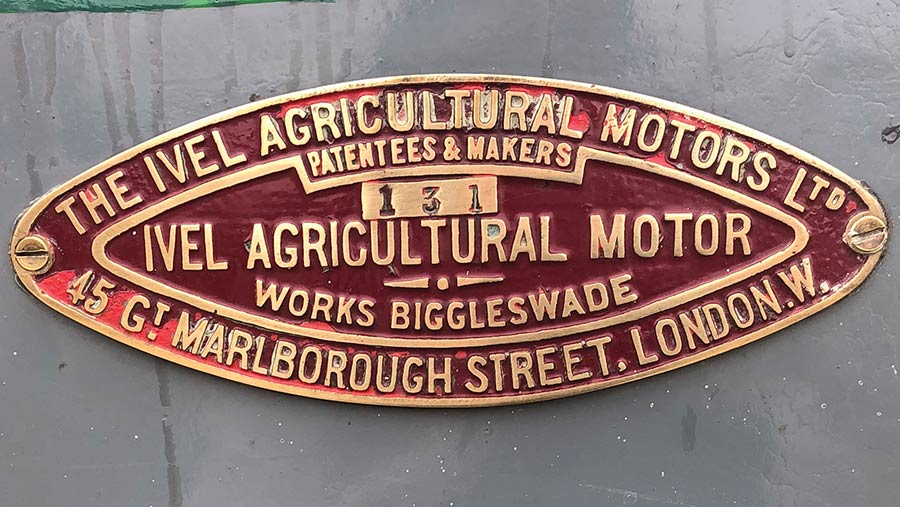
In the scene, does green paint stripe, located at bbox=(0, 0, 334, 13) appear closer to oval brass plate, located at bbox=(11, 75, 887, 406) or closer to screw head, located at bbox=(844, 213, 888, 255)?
oval brass plate, located at bbox=(11, 75, 887, 406)

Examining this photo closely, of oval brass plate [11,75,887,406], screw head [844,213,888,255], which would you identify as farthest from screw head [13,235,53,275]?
screw head [844,213,888,255]

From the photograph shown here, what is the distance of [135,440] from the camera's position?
4.28 feet

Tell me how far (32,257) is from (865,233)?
1635 mm

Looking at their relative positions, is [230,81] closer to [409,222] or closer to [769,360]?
[409,222]

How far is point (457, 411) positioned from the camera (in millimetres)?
1309

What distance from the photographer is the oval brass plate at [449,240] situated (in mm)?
1239

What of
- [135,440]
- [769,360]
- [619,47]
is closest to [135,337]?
[135,440]

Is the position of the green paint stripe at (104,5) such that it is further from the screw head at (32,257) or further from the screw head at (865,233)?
the screw head at (865,233)

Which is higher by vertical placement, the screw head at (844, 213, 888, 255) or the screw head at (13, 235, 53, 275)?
the screw head at (844, 213, 888, 255)

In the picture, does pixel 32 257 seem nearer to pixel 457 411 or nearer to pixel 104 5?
pixel 104 5

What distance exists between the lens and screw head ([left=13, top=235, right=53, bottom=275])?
1.25 metres

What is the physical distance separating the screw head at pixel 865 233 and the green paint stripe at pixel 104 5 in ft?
4.00

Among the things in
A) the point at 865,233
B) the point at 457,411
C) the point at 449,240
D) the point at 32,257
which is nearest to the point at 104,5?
the point at 32,257

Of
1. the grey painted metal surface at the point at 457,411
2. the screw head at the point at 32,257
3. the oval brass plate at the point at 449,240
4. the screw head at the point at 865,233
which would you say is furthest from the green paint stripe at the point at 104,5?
Result: the screw head at the point at 865,233
